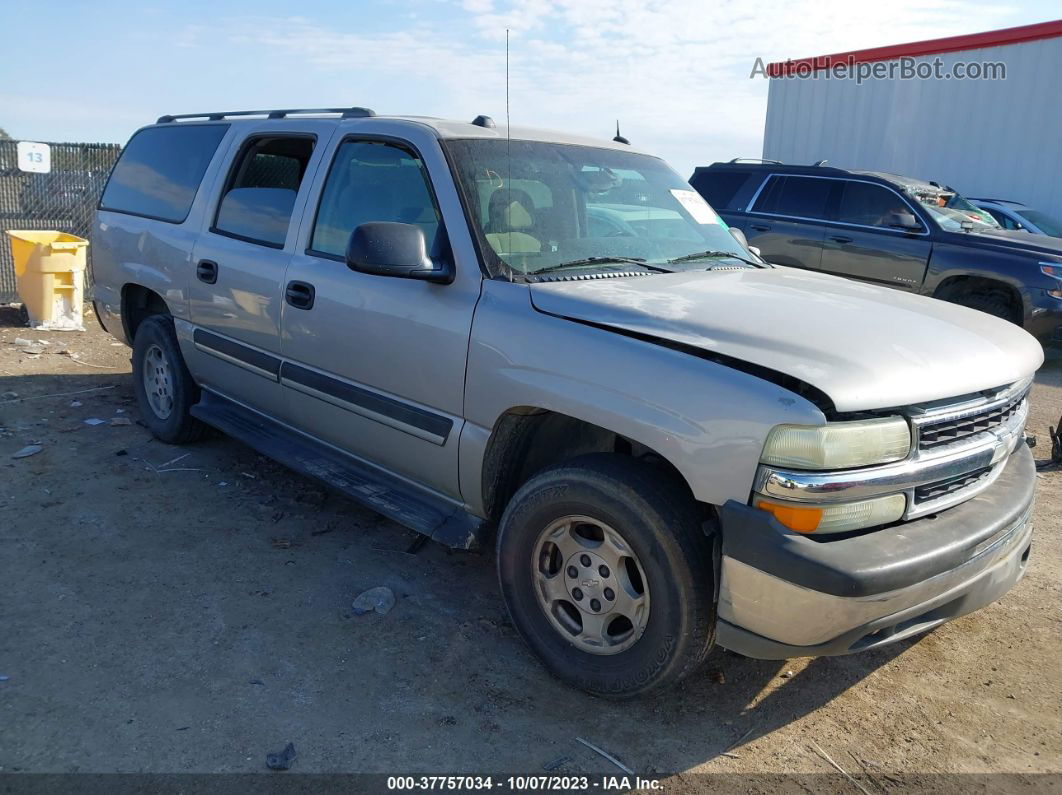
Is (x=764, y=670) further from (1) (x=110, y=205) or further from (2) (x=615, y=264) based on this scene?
(1) (x=110, y=205)

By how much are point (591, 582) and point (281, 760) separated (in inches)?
44.2

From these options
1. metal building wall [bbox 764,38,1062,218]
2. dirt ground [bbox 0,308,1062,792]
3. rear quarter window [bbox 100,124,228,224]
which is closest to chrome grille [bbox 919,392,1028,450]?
dirt ground [bbox 0,308,1062,792]

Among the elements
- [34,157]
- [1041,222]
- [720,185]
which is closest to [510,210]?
[720,185]

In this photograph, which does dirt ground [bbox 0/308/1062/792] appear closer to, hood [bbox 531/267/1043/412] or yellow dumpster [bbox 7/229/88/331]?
hood [bbox 531/267/1043/412]

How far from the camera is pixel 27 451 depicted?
5188mm

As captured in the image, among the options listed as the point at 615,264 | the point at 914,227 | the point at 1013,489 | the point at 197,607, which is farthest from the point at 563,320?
the point at 914,227

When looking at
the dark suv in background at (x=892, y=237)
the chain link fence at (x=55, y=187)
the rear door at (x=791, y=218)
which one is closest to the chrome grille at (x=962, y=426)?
the dark suv in background at (x=892, y=237)

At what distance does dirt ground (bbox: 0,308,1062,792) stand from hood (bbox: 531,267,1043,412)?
1.17 m

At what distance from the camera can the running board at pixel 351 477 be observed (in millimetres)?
3408

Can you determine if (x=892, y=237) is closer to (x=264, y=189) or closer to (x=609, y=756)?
(x=264, y=189)

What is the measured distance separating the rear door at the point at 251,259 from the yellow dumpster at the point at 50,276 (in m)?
4.61

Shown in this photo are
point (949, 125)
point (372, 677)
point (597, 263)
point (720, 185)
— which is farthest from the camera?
point (949, 125)

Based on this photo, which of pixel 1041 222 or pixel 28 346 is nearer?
pixel 28 346

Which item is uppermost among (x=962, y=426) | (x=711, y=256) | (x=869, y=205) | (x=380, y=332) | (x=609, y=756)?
(x=869, y=205)
